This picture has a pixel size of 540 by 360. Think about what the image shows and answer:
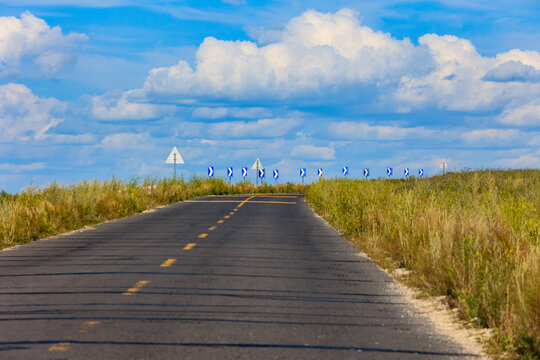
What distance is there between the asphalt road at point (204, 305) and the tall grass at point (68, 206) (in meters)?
2.88

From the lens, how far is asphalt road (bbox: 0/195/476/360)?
6445 mm

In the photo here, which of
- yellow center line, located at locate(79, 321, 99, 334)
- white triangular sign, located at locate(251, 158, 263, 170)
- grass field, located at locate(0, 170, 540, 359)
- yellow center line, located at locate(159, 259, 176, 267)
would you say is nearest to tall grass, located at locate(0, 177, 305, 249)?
grass field, located at locate(0, 170, 540, 359)

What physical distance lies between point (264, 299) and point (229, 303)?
56 centimetres

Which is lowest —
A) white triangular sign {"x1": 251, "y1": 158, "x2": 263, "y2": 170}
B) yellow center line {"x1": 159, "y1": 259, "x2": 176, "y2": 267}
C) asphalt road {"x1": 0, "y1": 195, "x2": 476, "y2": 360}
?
asphalt road {"x1": 0, "y1": 195, "x2": 476, "y2": 360}

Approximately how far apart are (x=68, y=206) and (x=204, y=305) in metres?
15.9

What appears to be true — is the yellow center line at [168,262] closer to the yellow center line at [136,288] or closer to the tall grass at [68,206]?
the yellow center line at [136,288]

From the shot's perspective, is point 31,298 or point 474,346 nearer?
point 474,346

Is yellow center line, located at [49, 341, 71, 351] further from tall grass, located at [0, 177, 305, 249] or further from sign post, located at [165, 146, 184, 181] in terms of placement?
sign post, located at [165, 146, 184, 181]

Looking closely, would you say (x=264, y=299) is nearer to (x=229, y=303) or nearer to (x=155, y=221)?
(x=229, y=303)

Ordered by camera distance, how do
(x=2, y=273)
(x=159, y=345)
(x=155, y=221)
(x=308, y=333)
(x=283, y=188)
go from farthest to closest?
(x=283, y=188)
(x=155, y=221)
(x=2, y=273)
(x=308, y=333)
(x=159, y=345)

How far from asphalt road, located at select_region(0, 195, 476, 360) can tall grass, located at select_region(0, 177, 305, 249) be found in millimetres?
2882

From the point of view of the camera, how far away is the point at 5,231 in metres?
17.3

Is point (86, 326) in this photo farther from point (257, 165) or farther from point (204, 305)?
point (257, 165)

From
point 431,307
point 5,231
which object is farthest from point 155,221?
point 431,307
